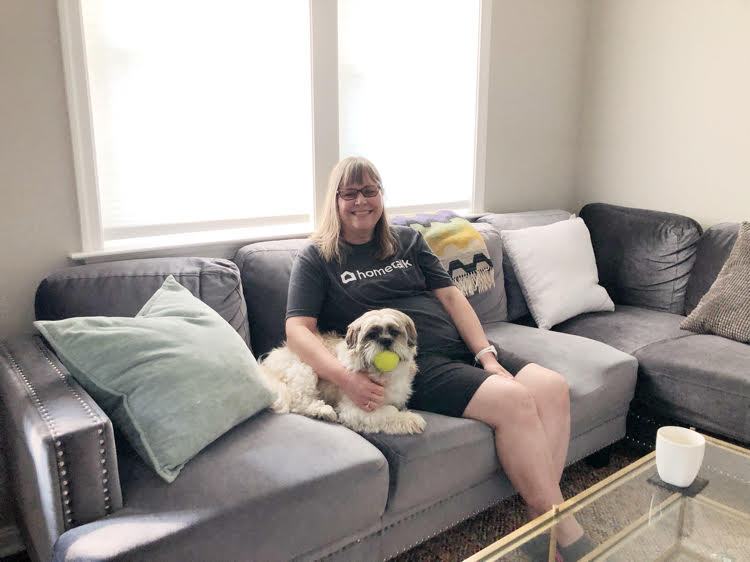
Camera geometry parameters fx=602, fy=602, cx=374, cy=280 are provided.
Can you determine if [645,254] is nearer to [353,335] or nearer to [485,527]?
[485,527]

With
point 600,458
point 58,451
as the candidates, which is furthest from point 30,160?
point 600,458

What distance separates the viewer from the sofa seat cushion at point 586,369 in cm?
208

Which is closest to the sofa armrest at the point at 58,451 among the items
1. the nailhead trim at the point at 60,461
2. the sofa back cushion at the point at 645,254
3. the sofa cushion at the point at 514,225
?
the nailhead trim at the point at 60,461

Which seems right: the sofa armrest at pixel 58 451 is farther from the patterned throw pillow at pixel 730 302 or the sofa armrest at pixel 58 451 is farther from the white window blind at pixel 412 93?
the patterned throw pillow at pixel 730 302

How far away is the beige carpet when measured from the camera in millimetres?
1844

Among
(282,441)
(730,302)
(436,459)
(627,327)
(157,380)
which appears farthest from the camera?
(627,327)

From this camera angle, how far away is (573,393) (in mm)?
2031

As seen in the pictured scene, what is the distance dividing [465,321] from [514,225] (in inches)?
39.5

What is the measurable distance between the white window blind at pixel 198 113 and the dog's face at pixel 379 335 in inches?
36.8

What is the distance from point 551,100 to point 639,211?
2.64 ft

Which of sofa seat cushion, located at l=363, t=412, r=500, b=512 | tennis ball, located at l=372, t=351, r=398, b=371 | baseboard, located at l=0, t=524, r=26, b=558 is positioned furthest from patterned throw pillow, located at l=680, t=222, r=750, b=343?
baseboard, located at l=0, t=524, r=26, b=558

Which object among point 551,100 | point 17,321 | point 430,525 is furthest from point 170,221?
point 551,100

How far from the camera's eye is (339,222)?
200cm

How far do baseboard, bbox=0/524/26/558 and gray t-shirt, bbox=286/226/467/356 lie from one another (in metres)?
1.09
